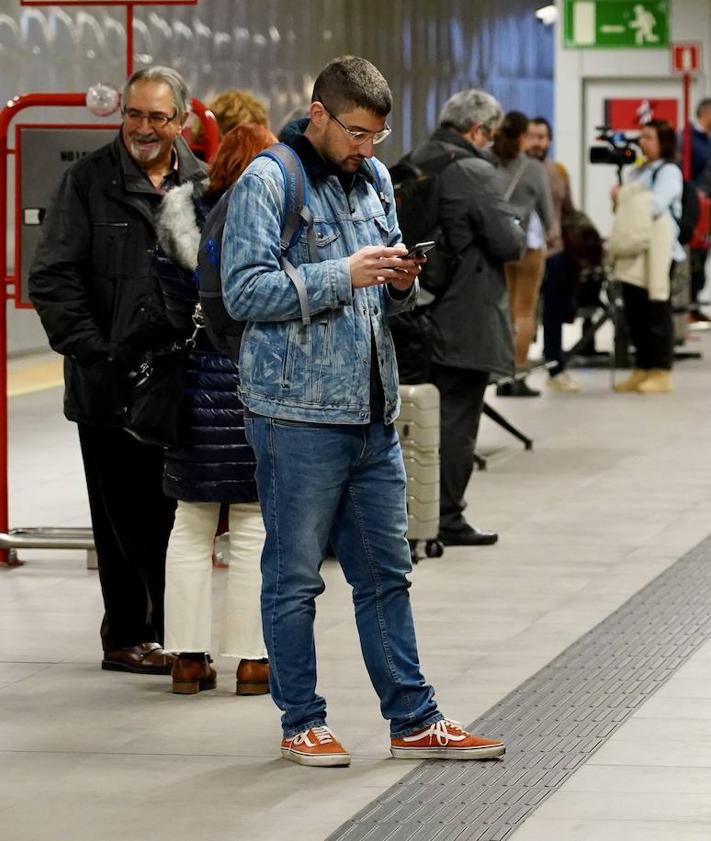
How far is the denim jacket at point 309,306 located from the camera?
5.04 metres

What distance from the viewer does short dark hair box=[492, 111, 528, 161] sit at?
13594mm

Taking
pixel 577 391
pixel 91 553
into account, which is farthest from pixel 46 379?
pixel 91 553

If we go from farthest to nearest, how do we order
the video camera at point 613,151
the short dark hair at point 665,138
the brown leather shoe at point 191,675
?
the video camera at point 613,151
the short dark hair at point 665,138
the brown leather shoe at point 191,675

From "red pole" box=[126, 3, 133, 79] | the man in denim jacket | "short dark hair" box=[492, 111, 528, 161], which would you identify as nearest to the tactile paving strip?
the man in denim jacket

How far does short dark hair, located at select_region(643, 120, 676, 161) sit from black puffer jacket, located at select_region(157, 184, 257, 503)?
8670mm

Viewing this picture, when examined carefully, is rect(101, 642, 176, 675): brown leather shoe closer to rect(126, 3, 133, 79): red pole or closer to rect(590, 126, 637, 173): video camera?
rect(126, 3, 133, 79): red pole

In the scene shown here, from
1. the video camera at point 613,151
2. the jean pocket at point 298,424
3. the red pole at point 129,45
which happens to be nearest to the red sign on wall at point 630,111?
the video camera at point 613,151

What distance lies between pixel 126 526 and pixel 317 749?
1491 millimetres

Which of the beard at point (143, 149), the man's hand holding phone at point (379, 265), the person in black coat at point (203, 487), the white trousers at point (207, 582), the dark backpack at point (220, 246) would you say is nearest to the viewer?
the man's hand holding phone at point (379, 265)

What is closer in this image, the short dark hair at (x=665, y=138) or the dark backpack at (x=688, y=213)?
the short dark hair at (x=665, y=138)

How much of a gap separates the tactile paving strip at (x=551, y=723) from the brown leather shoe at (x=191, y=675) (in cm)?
89

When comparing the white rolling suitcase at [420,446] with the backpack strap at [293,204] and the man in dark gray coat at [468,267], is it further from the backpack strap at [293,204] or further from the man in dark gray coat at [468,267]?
the backpack strap at [293,204]

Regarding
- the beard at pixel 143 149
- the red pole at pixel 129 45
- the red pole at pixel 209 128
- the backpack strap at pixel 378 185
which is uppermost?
the red pole at pixel 129 45

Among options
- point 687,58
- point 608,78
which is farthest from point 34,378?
point 608,78
